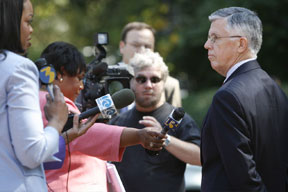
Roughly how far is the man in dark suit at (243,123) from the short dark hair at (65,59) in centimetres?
106

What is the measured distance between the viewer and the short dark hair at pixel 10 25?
2529mm

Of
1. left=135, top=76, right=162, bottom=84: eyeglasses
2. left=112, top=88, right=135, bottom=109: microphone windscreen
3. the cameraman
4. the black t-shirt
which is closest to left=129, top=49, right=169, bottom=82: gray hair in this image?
left=135, top=76, right=162, bottom=84: eyeglasses

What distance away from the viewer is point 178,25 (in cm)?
1656

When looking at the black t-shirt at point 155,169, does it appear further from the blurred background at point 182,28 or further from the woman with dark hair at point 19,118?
the blurred background at point 182,28

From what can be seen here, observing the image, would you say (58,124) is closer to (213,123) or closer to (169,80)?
(213,123)

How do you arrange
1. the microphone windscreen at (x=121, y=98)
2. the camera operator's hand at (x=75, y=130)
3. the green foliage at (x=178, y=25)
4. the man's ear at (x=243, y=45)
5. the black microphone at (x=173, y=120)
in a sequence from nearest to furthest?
the camera operator's hand at (x=75, y=130)
the microphone windscreen at (x=121, y=98)
the man's ear at (x=243, y=45)
the black microphone at (x=173, y=120)
the green foliage at (x=178, y=25)

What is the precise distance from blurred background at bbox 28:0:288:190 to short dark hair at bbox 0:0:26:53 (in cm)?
959

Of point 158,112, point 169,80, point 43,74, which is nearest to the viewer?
point 43,74

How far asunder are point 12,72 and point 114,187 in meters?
1.48

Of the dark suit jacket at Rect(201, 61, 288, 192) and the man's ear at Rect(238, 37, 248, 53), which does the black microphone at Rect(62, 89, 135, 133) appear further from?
the man's ear at Rect(238, 37, 248, 53)

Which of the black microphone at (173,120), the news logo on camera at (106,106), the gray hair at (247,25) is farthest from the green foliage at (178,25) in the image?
the news logo on camera at (106,106)

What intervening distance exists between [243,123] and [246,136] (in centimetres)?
9

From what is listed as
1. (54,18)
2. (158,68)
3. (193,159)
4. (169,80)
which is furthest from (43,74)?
(54,18)

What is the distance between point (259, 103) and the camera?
10.0 ft
